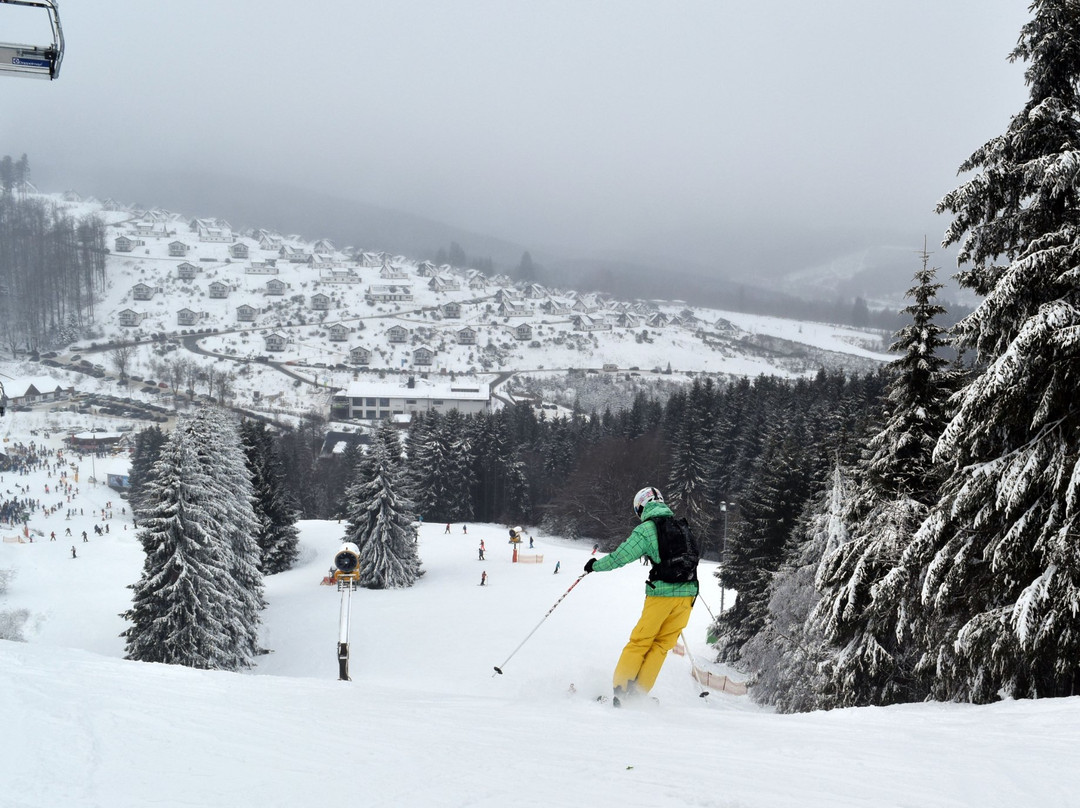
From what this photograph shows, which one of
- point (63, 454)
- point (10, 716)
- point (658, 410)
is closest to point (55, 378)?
point (63, 454)

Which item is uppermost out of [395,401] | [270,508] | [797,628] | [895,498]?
[895,498]

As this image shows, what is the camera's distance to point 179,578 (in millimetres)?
23203

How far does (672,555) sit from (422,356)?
164 meters

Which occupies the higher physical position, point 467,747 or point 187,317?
point 187,317

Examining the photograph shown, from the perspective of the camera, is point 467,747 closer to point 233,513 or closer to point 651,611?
point 651,611

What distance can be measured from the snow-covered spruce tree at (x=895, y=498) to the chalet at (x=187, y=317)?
186 metres

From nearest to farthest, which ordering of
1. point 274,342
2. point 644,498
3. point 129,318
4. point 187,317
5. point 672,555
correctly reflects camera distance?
point 672,555 < point 644,498 < point 274,342 < point 129,318 < point 187,317

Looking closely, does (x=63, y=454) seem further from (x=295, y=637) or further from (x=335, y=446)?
(x=295, y=637)

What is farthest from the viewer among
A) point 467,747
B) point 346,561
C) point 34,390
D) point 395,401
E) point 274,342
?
point 274,342

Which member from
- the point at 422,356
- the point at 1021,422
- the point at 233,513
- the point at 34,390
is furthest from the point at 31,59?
the point at 422,356

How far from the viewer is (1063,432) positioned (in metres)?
8.18

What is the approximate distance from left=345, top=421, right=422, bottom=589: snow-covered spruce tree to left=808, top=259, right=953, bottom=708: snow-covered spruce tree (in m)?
31.4

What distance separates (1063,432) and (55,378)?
15457cm

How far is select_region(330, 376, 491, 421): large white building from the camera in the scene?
4820 inches
